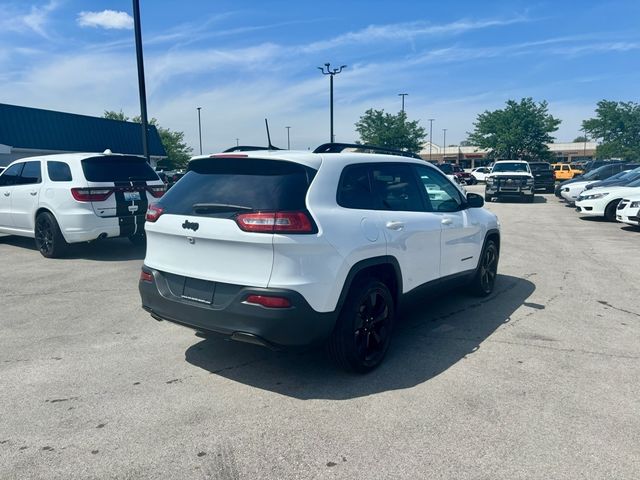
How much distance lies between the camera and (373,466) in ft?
8.92

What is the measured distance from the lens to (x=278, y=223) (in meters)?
3.33

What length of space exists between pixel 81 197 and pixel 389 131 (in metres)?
43.9

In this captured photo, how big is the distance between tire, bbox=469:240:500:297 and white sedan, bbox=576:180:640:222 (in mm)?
10051

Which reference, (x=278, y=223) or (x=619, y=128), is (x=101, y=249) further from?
(x=619, y=128)

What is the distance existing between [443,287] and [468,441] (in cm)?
222

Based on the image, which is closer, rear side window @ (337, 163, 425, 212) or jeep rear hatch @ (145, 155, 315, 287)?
jeep rear hatch @ (145, 155, 315, 287)

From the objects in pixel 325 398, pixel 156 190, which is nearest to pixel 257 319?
pixel 325 398

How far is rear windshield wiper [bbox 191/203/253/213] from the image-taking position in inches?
137

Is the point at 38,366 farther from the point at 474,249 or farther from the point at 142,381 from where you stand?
the point at 474,249

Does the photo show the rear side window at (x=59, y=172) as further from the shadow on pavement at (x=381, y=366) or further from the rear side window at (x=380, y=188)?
the rear side window at (x=380, y=188)

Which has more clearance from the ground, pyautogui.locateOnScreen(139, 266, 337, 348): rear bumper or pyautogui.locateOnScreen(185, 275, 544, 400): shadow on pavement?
pyautogui.locateOnScreen(139, 266, 337, 348): rear bumper

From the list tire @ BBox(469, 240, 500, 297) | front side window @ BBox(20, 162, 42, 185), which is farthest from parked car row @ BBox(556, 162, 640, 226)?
front side window @ BBox(20, 162, 42, 185)

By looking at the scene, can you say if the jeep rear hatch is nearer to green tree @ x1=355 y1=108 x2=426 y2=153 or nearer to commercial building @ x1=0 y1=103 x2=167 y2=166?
commercial building @ x1=0 y1=103 x2=167 y2=166

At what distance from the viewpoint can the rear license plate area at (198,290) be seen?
3.56 metres
